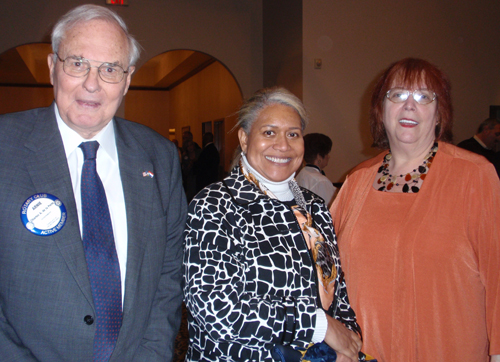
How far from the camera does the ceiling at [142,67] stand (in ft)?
35.0

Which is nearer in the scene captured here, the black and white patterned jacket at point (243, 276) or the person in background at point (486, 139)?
the black and white patterned jacket at point (243, 276)

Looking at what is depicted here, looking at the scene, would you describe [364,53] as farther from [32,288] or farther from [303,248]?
[32,288]

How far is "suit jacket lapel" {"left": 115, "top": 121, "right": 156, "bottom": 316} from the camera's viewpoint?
4.41ft

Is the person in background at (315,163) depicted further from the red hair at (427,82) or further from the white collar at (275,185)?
the white collar at (275,185)

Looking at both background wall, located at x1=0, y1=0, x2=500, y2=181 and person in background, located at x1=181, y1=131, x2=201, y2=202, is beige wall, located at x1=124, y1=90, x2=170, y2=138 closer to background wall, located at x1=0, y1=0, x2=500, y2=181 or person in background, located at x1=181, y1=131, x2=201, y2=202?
person in background, located at x1=181, y1=131, x2=201, y2=202

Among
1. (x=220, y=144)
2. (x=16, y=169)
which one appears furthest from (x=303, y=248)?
(x=220, y=144)

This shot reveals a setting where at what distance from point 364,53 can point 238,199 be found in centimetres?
556

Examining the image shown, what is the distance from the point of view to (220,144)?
10.6 metres

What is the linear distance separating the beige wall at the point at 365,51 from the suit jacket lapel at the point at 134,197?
4.91 m

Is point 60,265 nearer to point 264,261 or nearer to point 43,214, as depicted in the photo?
point 43,214

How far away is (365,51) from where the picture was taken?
20.9 ft

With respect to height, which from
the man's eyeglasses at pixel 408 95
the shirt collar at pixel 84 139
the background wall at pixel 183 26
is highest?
the background wall at pixel 183 26

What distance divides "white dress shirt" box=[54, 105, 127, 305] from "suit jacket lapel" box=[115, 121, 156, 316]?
0.09ft

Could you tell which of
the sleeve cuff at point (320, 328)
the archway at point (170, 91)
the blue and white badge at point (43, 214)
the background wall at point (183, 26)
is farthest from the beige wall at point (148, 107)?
the sleeve cuff at point (320, 328)
